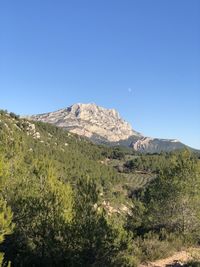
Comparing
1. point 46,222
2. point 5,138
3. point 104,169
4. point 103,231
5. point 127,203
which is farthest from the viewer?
point 104,169

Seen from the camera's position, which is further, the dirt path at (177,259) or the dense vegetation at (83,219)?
the dirt path at (177,259)

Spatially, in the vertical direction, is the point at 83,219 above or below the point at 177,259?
above

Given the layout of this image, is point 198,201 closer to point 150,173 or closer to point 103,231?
point 103,231

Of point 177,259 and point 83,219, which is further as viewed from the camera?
point 177,259

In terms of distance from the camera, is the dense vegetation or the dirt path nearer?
the dense vegetation

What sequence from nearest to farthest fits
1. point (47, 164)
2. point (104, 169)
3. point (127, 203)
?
point (47, 164) → point (127, 203) → point (104, 169)

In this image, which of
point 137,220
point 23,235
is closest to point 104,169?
point 137,220

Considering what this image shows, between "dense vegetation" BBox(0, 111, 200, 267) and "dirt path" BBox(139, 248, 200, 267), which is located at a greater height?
"dense vegetation" BBox(0, 111, 200, 267)

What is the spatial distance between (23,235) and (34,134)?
529ft

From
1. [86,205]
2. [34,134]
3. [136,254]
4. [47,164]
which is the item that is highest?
[34,134]

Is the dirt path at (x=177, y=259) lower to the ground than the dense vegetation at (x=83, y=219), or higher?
lower

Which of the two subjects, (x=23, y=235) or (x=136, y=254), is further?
(x=23, y=235)

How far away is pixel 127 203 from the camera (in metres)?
116

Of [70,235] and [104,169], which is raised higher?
[104,169]
